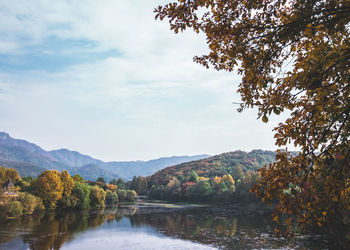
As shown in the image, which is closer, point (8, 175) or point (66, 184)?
point (66, 184)

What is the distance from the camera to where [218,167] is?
13875 cm

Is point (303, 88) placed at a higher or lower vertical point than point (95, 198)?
higher

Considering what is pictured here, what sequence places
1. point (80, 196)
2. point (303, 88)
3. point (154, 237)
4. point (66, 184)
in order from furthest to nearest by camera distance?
1. point (80, 196)
2. point (66, 184)
3. point (154, 237)
4. point (303, 88)

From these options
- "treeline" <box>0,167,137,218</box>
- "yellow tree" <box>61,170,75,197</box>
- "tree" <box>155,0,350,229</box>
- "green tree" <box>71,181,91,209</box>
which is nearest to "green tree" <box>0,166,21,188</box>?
"treeline" <box>0,167,137,218</box>

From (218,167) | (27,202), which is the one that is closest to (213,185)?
(218,167)

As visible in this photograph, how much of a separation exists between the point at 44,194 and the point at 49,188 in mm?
1496

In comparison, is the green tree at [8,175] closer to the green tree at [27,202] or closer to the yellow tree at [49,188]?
the yellow tree at [49,188]

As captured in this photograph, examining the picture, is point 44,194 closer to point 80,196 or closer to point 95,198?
point 80,196

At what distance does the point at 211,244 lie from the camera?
83.8ft

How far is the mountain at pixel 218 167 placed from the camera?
13088 cm

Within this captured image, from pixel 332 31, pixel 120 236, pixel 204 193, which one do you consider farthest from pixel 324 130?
pixel 204 193

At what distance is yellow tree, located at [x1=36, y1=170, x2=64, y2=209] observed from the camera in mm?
55188

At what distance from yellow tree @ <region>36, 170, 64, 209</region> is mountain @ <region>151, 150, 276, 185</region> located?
70.9m

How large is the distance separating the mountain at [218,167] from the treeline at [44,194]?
62.1m
